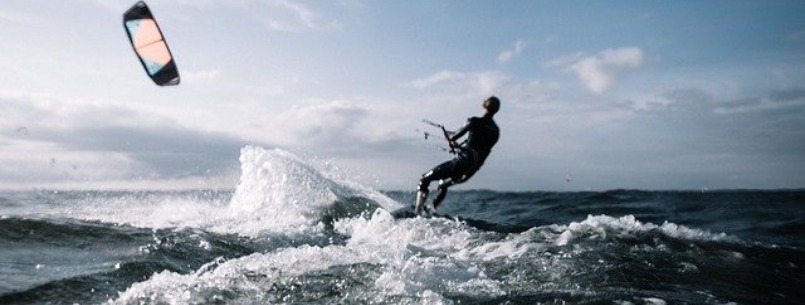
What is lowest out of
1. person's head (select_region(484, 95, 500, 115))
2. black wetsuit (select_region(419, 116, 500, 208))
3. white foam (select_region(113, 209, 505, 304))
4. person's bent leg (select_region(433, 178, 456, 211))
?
white foam (select_region(113, 209, 505, 304))

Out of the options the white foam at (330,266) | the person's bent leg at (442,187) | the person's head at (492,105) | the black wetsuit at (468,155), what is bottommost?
the white foam at (330,266)

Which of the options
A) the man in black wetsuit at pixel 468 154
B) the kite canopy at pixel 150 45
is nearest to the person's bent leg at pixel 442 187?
the man in black wetsuit at pixel 468 154

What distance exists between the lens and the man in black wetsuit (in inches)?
510

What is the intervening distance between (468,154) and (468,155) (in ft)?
0.08

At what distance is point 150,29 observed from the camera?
953cm

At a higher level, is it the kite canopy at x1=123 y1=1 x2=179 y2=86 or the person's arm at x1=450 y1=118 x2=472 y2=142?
the kite canopy at x1=123 y1=1 x2=179 y2=86

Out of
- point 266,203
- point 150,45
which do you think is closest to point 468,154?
point 266,203

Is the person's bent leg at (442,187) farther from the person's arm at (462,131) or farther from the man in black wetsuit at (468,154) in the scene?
the person's arm at (462,131)

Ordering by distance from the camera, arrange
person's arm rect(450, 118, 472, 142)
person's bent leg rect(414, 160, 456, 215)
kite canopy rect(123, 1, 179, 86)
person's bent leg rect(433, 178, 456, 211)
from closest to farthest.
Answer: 1. kite canopy rect(123, 1, 179, 86)
2. person's arm rect(450, 118, 472, 142)
3. person's bent leg rect(414, 160, 456, 215)
4. person's bent leg rect(433, 178, 456, 211)

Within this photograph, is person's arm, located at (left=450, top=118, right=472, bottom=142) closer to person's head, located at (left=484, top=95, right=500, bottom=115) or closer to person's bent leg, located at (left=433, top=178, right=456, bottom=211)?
person's head, located at (left=484, top=95, right=500, bottom=115)

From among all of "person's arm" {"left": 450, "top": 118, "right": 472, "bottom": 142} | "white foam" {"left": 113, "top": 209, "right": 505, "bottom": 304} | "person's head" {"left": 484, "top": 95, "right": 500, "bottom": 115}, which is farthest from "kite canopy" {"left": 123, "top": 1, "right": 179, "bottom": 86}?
"person's head" {"left": 484, "top": 95, "right": 500, "bottom": 115}

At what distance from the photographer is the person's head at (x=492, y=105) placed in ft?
42.4

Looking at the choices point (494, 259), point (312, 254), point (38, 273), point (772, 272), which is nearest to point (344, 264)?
point (312, 254)

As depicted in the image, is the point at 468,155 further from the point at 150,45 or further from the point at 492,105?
the point at 150,45
